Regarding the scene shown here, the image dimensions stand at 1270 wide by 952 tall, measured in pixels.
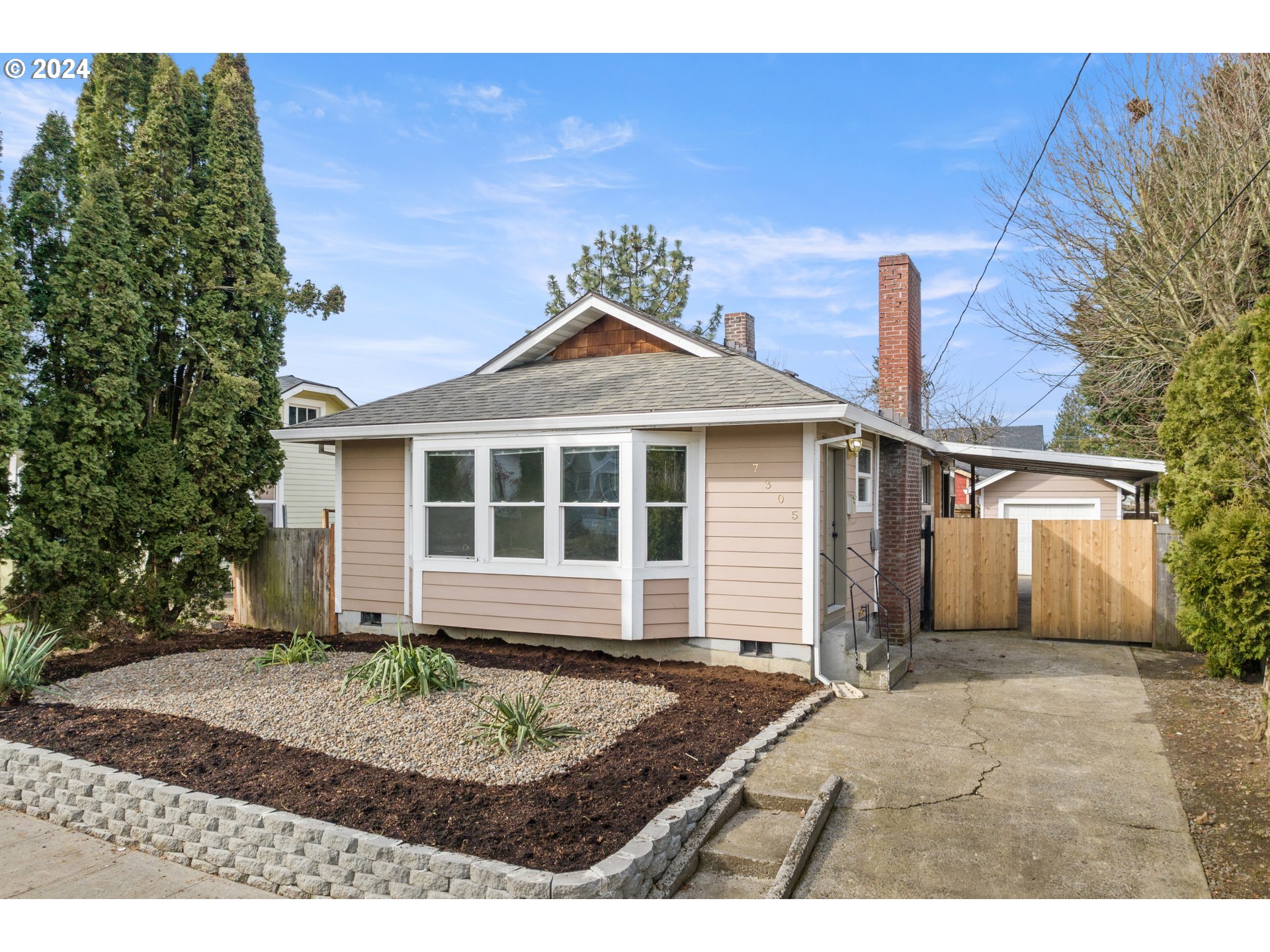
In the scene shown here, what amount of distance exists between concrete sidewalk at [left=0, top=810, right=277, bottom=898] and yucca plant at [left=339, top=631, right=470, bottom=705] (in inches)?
78.3

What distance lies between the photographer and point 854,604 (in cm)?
870

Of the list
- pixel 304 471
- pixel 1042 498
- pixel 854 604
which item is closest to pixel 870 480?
pixel 854 604

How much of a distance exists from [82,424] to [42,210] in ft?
8.20

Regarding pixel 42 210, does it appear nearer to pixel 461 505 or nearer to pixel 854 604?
pixel 461 505

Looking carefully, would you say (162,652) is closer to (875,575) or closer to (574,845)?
(574,845)

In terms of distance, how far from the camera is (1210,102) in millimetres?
12109

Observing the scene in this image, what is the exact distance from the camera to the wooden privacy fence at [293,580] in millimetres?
10438

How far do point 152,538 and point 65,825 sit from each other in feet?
17.1

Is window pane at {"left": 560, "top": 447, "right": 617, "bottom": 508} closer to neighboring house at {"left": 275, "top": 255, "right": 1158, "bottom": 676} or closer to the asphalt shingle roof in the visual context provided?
neighboring house at {"left": 275, "top": 255, "right": 1158, "bottom": 676}

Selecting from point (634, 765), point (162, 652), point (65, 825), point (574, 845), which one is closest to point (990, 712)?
point (634, 765)

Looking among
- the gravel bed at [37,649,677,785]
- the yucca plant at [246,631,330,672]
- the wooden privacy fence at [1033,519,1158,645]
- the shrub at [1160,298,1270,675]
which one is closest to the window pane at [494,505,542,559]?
the gravel bed at [37,649,677,785]

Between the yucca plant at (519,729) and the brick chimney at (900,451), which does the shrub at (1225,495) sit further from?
the yucca plant at (519,729)

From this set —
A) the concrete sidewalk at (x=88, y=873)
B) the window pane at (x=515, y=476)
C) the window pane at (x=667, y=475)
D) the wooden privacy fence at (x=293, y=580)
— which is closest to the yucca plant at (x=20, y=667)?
the concrete sidewalk at (x=88, y=873)

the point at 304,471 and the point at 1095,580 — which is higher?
the point at 304,471
